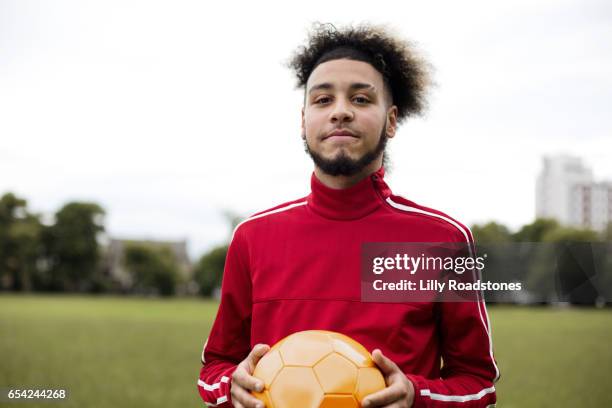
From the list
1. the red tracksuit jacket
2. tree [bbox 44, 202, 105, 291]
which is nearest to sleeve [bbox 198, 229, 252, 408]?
the red tracksuit jacket

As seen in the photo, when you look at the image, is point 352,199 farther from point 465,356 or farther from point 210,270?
point 210,270

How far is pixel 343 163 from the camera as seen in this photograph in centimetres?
251

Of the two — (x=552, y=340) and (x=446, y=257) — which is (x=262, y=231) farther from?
(x=552, y=340)

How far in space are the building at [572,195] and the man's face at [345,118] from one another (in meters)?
5.77

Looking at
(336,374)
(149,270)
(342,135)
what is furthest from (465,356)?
(149,270)

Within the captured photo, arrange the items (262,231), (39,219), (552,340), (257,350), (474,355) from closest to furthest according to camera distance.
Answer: (257,350), (474,355), (262,231), (552,340), (39,219)

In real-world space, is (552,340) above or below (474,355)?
below

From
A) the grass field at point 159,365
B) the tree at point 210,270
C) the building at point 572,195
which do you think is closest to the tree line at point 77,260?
the tree at point 210,270

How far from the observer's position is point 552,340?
59.2ft

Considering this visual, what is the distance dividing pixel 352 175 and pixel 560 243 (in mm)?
1988

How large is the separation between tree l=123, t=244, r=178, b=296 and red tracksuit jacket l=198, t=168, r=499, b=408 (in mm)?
77437

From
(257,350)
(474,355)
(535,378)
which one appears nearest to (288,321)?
(257,350)

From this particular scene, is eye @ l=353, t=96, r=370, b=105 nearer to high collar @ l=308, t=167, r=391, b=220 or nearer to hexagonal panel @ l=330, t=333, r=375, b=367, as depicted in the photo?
high collar @ l=308, t=167, r=391, b=220

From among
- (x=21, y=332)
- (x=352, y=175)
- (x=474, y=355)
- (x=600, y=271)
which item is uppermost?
(x=352, y=175)
